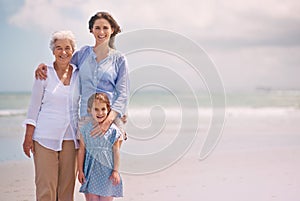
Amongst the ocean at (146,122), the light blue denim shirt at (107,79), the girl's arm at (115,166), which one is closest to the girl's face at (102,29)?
the light blue denim shirt at (107,79)

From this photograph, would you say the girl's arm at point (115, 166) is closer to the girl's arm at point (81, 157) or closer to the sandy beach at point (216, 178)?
the girl's arm at point (81, 157)

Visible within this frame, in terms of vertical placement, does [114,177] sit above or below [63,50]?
below

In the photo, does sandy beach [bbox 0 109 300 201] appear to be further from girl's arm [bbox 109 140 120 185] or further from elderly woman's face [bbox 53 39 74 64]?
elderly woman's face [bbox 53 39 74 64]

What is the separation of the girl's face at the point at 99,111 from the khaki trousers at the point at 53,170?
0.24 m

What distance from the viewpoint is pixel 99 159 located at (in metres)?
3.08

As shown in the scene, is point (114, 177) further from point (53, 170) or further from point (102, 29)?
point (102, 29)

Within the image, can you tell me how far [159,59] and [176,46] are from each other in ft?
0.69

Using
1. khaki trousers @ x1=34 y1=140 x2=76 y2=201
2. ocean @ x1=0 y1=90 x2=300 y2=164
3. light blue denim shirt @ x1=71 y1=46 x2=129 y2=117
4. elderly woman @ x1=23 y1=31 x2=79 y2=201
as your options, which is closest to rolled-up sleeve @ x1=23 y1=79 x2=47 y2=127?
elderly woman @ x1=23 y1=31 x2=79 y2=201

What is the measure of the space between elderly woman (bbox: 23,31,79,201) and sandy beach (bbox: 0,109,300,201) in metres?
1.59

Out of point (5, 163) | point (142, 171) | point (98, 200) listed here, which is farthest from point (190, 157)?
point (98, 200)

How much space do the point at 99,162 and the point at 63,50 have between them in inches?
30.5

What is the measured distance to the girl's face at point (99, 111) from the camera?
3004mm

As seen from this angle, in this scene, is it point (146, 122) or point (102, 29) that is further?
point (146, 122)

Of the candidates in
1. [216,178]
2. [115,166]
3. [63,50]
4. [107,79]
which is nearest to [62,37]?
[63,50]
